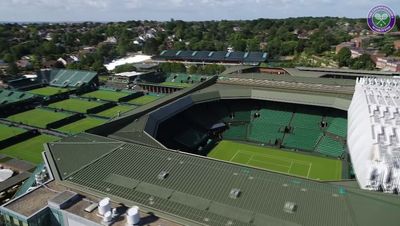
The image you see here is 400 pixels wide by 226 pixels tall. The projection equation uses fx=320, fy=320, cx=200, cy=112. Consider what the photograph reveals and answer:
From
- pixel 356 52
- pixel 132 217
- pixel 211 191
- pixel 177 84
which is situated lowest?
pixel 177 84

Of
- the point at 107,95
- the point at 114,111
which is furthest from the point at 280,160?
the point at 107,95

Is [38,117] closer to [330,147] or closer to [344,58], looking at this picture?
[330,147]

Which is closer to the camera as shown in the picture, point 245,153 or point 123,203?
point 123,203

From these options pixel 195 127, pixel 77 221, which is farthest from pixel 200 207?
pixel 195 127

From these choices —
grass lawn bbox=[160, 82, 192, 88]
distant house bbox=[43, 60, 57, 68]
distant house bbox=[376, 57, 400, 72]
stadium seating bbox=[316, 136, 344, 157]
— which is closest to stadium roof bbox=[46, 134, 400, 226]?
stadium seating bbox=[316, 136, 344, 157]

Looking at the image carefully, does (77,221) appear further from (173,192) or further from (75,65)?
(75,65)

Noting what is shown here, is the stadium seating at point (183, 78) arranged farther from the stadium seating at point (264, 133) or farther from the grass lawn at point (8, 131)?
the grass lawn at point (8, 131)
